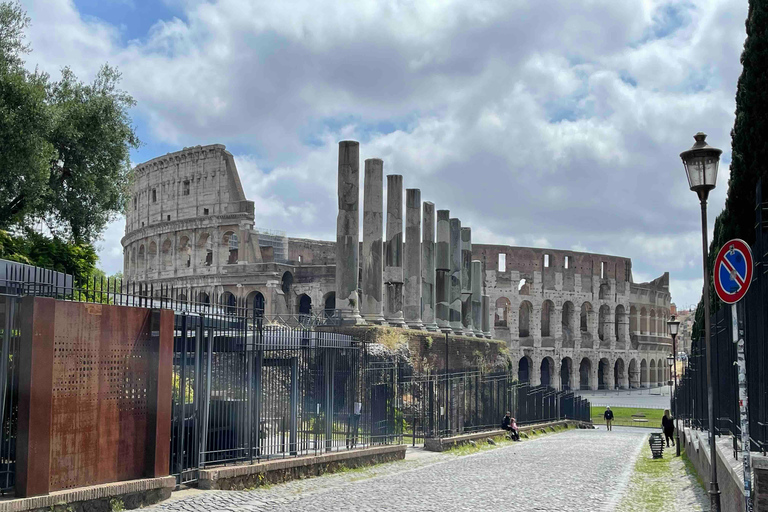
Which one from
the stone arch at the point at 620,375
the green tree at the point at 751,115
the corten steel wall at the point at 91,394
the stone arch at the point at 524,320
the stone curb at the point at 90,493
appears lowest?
the stone arch at the point at 620,375

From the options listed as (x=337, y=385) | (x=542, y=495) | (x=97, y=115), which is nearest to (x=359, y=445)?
(x=337, y=385)

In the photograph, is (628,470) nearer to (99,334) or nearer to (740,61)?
(740,61)

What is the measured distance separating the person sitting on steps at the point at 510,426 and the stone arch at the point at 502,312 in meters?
38.8

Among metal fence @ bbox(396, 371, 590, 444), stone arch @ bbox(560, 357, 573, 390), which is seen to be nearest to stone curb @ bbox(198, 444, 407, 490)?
metal fence @ bbox(396, 371, 590, 444)

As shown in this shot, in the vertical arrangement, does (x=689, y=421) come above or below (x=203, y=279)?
below

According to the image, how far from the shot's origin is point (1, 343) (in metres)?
7.25

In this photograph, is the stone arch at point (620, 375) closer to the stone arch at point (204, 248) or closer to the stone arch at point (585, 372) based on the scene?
the stone arch at point (585, 372)

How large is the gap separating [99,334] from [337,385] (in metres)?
5.45

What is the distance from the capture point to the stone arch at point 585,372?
205 feet

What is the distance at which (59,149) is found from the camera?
20.4 m

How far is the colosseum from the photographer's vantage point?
97.8 ft

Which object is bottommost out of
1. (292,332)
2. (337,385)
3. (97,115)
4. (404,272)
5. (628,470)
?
(628,470)

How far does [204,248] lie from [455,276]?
60.9ft

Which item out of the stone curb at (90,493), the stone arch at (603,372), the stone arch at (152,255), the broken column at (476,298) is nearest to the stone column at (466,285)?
the broken column at (476,298)
